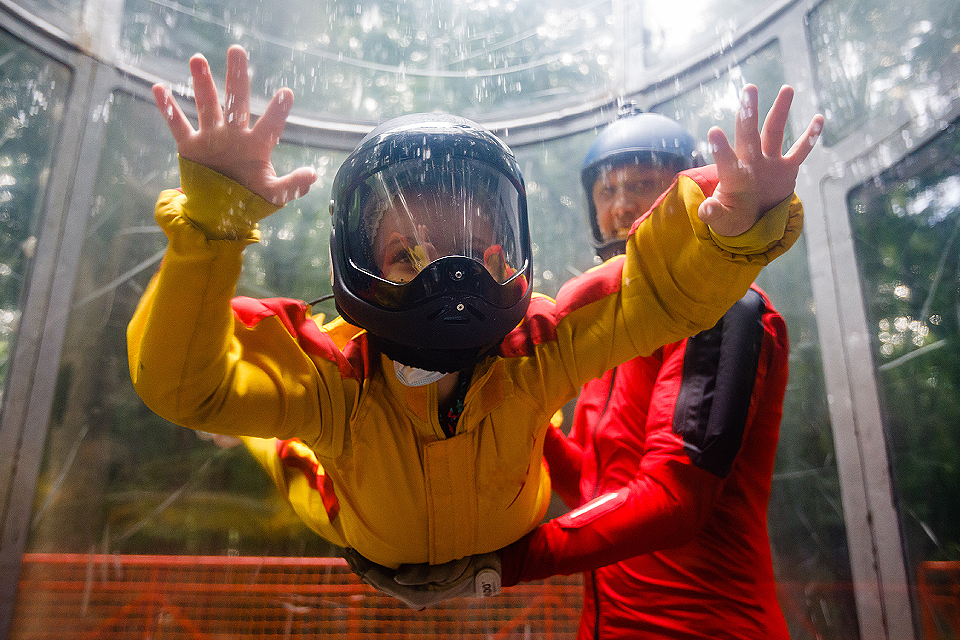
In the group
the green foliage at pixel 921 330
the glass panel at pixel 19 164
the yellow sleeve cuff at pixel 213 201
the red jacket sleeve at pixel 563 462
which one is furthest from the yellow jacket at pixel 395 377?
the glass panel at pixel 19 164

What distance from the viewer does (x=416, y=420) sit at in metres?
0.72

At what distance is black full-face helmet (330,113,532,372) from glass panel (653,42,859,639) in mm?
852

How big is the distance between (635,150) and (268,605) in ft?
4.81

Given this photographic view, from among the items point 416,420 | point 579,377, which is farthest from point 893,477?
point 416,420

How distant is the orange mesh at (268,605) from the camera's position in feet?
4.16

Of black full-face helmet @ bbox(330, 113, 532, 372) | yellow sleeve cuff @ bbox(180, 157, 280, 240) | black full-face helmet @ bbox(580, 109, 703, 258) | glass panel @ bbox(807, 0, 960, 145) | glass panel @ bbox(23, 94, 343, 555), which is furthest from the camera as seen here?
glass panel @ bbox(23, 94, 343, 555)

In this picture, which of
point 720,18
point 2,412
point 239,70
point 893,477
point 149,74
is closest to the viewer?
point 239,70

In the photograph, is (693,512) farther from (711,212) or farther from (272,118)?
(272,118)

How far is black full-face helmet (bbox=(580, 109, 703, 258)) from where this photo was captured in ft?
3.58

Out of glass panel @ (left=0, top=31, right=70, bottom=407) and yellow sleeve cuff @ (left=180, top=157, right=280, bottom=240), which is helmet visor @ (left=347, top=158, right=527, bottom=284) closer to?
yellow sleeve cuff @ (left=180, top=157, right=280, bottom=240)

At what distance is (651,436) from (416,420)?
40 cm

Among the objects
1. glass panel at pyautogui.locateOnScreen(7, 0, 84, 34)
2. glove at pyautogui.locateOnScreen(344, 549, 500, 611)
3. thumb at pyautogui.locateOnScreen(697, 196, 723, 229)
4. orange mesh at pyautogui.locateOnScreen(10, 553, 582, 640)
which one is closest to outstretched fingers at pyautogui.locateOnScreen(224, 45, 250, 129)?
thumb at pyautogui.locateOnScreen(697, 196, 723, 229)

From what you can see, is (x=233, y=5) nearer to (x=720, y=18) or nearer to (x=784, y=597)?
(x=720, y=18)

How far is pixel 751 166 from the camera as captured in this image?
55cm
